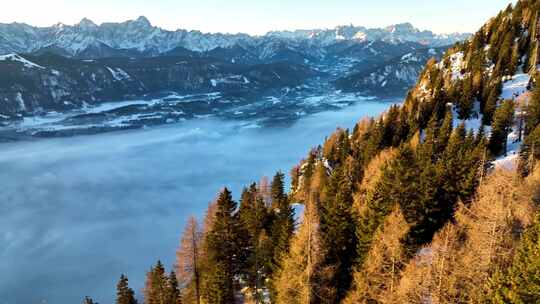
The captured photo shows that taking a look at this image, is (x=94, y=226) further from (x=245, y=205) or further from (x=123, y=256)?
(x=245, y=205)

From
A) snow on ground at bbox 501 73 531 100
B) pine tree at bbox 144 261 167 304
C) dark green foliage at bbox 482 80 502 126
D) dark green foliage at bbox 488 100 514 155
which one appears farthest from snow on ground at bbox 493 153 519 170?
pine tree at bbox 144 261 167 304

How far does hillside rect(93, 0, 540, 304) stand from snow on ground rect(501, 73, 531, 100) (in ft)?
1.23

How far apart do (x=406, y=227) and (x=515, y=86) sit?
271 ft

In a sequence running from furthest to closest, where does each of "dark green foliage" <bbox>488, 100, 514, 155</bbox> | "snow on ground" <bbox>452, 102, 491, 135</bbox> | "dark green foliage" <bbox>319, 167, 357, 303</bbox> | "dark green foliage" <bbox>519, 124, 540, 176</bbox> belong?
"snow on ground" <bbox>452, 102, 491, 135</bbox>, "dark green foliage" <bbox>488, 100, 514, 155</bbox>, "dark green foliage" <bbox>519, 124, 540, 176</bbox>, "dark green foliage" <bbox>319, 167, 357, 303</bbox>

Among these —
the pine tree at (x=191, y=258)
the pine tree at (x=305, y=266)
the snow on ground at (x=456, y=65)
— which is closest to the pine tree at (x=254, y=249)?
the pine tree at (x=191, y=258)

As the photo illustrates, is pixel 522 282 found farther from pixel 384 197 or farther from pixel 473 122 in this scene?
pixel 473 122

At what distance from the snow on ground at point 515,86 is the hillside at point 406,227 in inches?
14.7

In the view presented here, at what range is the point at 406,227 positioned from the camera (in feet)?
109

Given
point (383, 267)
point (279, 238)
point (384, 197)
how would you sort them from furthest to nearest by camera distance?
point (279, 238) < point (384, 197) < point (383, 267)

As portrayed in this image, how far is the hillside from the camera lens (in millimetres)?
28453

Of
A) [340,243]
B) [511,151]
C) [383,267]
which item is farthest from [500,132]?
[383,267]

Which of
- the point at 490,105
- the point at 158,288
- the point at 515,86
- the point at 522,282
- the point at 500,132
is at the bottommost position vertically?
the point at 158,288

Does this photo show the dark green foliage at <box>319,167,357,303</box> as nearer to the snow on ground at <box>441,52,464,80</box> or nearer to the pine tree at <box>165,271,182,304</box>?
the pine tree at <box>165,271,182,304</box>

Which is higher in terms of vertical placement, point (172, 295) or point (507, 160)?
point (507, 160)
